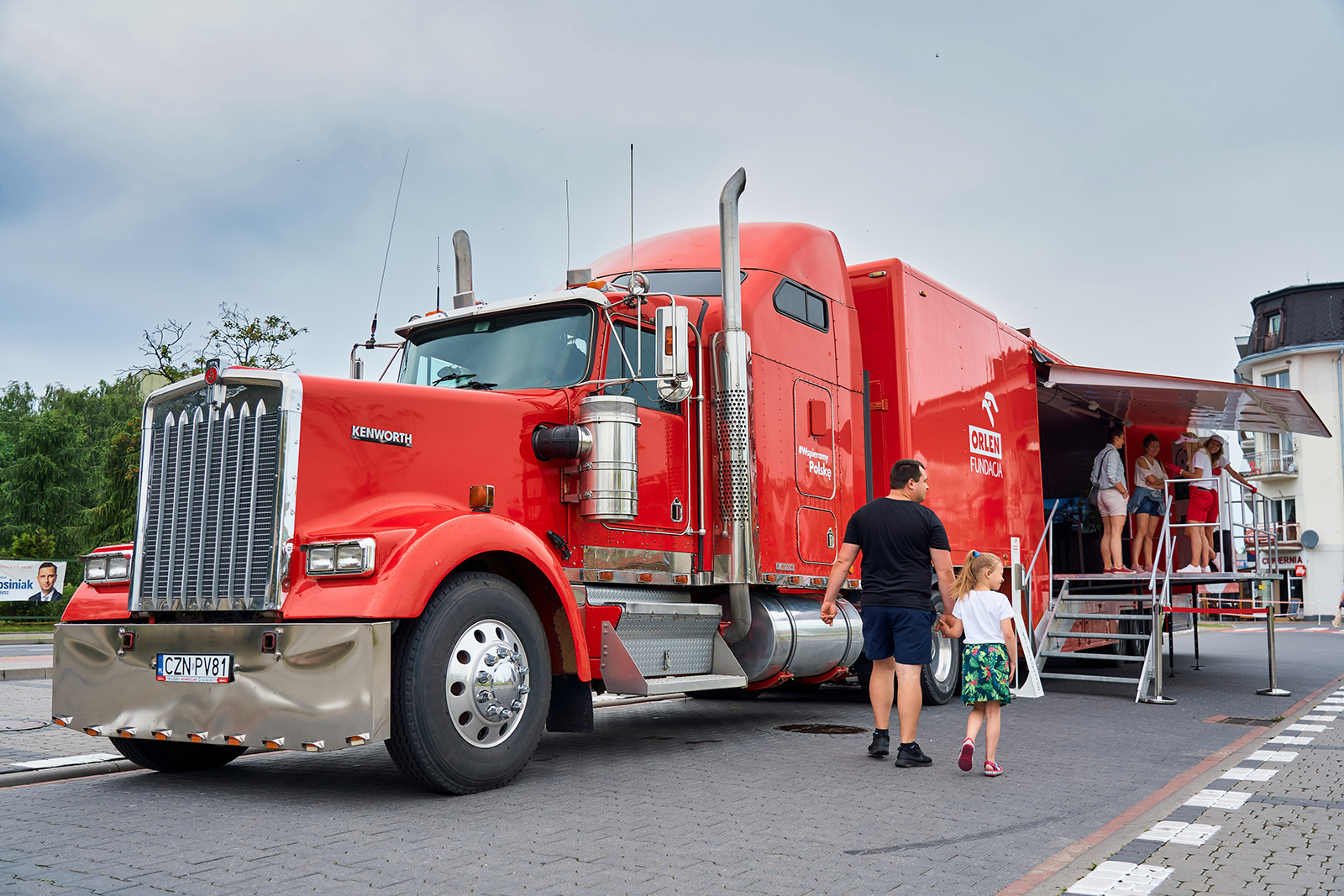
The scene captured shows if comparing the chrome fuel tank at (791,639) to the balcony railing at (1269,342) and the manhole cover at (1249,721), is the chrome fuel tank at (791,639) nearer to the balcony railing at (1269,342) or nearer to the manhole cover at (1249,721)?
the manhole cover at (1249,721)

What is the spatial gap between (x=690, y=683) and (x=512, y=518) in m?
1.73

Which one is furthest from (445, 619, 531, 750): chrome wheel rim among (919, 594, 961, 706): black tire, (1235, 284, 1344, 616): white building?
(1235, 284, 1344, 616): white building

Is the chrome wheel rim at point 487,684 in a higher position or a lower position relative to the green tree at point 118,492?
lower

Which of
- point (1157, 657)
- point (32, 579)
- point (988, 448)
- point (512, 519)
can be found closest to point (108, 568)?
point (512, 519)

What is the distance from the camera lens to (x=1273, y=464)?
180ft

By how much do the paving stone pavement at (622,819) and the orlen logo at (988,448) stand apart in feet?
10.8

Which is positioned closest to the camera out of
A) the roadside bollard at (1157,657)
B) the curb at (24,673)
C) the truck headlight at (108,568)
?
the truck headlight at (108,568)

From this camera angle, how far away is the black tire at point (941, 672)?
10.2 meters

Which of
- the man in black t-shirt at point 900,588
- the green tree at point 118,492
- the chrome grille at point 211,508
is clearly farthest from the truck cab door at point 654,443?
the green tree at point 118,492

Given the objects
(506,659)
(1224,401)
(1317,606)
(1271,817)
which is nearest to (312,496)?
(506,659)

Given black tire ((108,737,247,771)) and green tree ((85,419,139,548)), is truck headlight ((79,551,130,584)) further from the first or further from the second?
green tree ((85,419,139,548))

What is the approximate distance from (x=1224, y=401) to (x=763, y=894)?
37.3ft

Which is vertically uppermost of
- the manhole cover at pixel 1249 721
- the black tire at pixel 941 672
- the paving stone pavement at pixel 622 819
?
the black tire at pixel 941 672

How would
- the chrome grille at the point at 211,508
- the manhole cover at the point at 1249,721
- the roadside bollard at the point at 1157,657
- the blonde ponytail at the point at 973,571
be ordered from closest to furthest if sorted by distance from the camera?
the chrome grille at the point at 211,508, the blonde ponytail at the point at 973,571, the manhole cover at the point at 1249,721, the roadside bollard at the point at 1157,657
